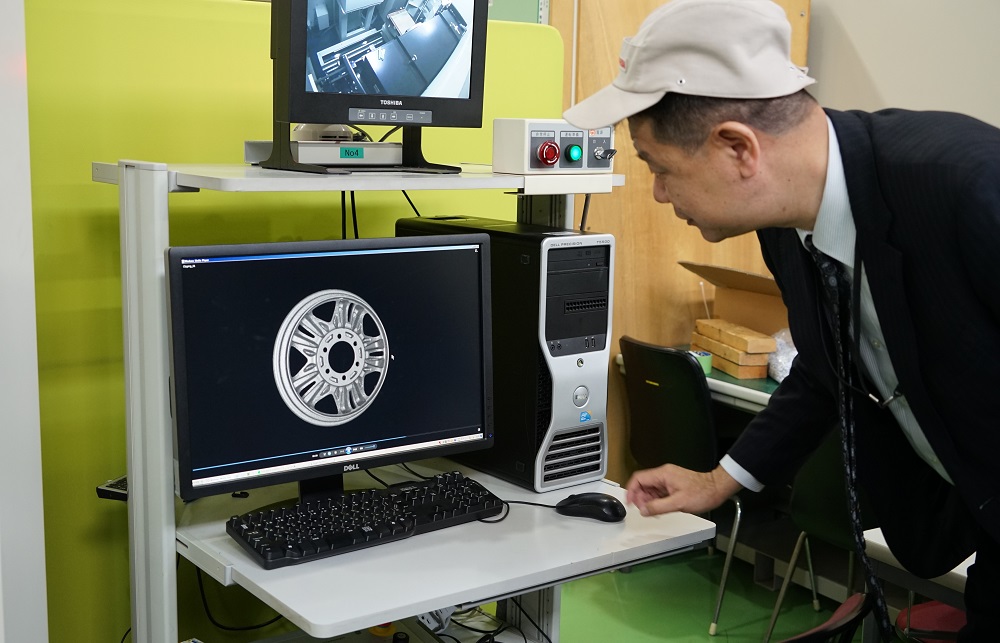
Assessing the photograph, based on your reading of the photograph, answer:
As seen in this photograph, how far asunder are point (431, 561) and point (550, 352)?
442mm

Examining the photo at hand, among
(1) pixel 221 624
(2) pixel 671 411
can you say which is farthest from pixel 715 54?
(2) pixel 671 411

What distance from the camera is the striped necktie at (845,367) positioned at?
141 cm

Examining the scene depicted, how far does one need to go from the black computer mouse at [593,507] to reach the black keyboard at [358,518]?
109 millimetres

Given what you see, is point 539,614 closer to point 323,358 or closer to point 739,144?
point 323,358

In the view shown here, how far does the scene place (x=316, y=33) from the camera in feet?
5.49

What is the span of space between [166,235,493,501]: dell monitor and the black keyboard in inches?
2.1

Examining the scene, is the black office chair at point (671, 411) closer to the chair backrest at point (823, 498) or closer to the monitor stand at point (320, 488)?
the chair backrest at point (823, 498)

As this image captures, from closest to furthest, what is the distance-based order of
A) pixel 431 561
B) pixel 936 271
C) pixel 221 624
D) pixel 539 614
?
pixel 936 271
pixel 431 561
pixel 539 614
pixel 221 624

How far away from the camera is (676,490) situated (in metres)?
1.69

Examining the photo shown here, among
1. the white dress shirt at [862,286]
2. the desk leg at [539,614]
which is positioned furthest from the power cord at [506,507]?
the white dress shirt at [862,286]

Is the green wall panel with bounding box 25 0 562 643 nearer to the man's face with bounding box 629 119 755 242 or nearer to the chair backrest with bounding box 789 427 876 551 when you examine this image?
the man's face with bounding box 629 119 755 242

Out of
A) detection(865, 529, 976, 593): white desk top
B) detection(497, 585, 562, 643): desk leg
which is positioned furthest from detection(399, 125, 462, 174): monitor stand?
detection(865, 529, 976, 593): white desk top

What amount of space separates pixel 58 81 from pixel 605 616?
2085 millimetres

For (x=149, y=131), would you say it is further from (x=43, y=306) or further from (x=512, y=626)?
(x=512, y=626)
